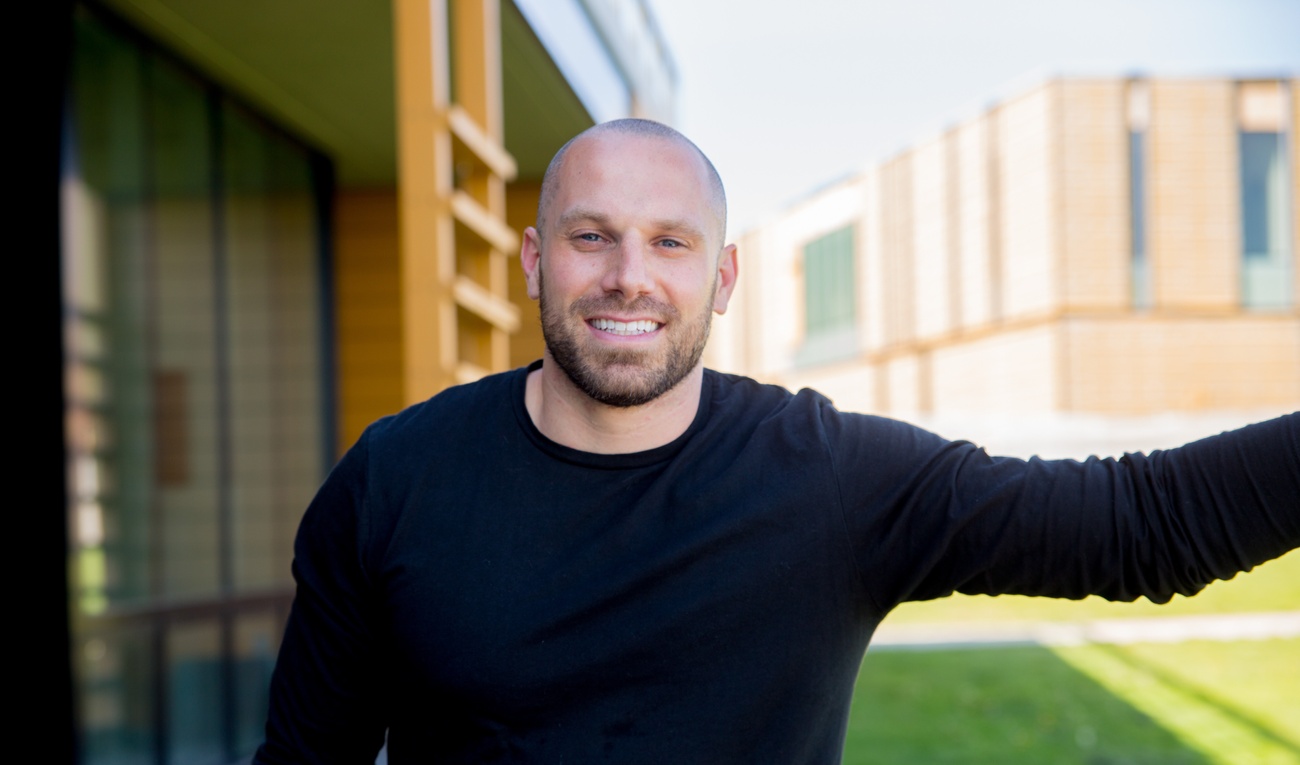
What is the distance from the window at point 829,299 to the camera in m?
31.3

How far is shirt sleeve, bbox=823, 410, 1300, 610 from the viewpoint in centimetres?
158

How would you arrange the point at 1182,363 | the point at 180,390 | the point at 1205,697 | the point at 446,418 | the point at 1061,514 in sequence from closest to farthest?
the point at 1061,514, the point at 446,418, the point at 180,390, the point at 1205,697, the point at 1182,363

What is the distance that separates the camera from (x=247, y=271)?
720 cm

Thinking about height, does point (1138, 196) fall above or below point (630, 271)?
above

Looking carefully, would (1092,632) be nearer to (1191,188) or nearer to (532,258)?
(532,258)

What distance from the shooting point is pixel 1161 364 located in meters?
23.3

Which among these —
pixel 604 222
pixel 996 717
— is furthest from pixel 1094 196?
pixel 604 222

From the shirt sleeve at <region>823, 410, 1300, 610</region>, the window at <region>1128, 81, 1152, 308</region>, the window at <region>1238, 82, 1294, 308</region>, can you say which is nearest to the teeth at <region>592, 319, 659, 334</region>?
the shirt sleeve at <region>823, 410, 1300, 610</region>

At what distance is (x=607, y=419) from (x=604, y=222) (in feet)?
0.97

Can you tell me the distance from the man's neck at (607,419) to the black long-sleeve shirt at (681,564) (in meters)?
0.03

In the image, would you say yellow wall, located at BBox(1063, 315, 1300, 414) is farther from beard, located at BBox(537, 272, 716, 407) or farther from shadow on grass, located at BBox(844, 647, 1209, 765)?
beard, located at BBox(537, 272, 716, 407)

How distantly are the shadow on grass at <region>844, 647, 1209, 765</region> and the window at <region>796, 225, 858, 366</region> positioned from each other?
20.8 m

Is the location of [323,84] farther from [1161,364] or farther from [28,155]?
[1161,364]

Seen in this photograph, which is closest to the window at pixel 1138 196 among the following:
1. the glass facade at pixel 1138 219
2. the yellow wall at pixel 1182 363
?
the glass facade at pixel 1138 219
